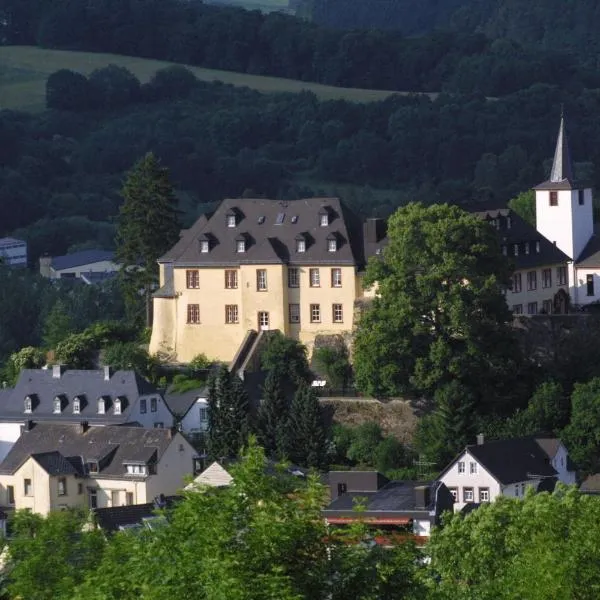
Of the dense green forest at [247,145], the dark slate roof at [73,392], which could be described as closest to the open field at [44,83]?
the dense green forest at [247,145]

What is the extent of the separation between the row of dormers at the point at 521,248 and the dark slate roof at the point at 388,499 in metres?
10.2

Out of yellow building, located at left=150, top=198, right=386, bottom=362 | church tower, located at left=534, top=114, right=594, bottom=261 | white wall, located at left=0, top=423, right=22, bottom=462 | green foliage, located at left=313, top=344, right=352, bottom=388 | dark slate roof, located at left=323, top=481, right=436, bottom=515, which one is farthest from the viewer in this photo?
church tower, located at left=534, top=114, right=594, bottom=261

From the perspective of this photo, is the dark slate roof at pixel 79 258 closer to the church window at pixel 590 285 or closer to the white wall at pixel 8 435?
the white wall at pixel 8 435

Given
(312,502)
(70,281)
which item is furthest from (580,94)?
(312,502)

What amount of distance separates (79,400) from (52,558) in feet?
91.6

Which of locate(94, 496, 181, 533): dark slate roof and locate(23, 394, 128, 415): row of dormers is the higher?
locate(23, 394, 128, 415): row of dormers

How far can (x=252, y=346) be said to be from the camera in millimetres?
78188

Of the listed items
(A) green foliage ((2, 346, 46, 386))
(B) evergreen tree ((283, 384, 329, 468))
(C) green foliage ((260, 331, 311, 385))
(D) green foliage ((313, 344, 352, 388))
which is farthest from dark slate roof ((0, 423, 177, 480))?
(D) green foliage ((313, 344, 352, 388))

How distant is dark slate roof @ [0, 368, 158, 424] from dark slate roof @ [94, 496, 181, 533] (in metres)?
8.13

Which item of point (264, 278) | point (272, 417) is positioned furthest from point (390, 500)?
point (264, 278)

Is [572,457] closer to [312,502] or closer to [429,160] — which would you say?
[312,502]

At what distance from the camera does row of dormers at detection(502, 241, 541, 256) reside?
78.7 metres

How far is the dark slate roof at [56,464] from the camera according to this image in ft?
244

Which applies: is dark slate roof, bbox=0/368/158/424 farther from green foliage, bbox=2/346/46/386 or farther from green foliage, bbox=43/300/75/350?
green foliage, bbox=43/300/75/350
